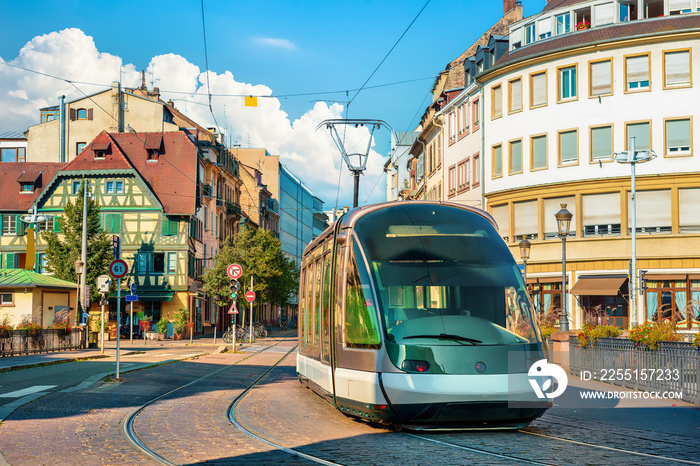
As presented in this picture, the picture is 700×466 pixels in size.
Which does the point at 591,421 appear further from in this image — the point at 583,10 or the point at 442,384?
the point at 583,10

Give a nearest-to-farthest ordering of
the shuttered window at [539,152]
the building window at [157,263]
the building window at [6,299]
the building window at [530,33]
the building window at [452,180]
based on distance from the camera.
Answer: the building window at [6,299] → the shuttered window at [539,152] → the building window at [530,33] → the building window at [452,180] → the building window at [157,263]

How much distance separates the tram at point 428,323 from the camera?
9.54 m

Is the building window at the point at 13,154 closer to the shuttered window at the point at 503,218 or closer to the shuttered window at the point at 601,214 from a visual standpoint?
the shuttered window at the point at 503,218

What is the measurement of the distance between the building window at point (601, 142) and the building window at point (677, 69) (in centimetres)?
329

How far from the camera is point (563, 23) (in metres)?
41.9

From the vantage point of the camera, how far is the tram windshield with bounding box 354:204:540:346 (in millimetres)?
9945

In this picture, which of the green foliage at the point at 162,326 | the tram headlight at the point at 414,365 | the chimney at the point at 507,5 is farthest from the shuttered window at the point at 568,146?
the tram headlight at the point at 414,365

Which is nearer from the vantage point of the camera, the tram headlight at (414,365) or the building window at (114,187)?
the tram headlight at (414,365)

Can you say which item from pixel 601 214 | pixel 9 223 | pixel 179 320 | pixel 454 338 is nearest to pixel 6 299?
pixel 179 320

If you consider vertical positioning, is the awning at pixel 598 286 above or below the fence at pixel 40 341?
above

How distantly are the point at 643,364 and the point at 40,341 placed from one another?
884 inches

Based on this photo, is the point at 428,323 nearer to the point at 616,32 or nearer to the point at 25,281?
the point at 25,281

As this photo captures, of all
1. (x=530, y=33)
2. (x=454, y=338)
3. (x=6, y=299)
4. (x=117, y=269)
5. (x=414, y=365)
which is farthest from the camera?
(x=530, y=33)

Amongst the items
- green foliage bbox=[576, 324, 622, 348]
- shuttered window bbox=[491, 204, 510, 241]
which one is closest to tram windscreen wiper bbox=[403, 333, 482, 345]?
green foliage bbox=[576, 324, 622, 348]
